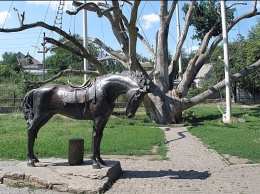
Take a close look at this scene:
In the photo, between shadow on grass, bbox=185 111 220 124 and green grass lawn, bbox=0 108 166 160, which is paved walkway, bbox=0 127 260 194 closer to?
green grass lawn, bbox=0 108 166 160

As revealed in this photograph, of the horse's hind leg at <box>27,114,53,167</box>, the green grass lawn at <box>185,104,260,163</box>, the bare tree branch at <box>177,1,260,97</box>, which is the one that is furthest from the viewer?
the bare tree branch at <box>177,1,260,97</box>

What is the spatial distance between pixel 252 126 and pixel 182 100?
3853 millimetres

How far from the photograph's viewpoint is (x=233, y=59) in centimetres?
3666

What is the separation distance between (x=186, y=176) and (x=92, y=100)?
2629 mm

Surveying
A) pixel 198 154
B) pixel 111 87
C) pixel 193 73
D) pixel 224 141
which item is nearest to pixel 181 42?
pixel 193 73

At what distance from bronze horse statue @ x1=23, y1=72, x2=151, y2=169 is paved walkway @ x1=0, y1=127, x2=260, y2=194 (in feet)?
3.12

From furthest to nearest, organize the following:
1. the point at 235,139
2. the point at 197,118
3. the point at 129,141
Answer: the point at 197,118
the point at 235,139
the point at 129,141

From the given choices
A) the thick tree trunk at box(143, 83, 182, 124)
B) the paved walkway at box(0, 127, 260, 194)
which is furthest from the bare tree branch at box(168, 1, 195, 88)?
the paved walkway at box(0, 127, 260, 194)

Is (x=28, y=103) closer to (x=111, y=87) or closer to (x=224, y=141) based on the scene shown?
(x=111, y=87)

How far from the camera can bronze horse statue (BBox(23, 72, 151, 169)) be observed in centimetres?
654

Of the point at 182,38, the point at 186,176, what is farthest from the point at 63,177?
the point at 182,38

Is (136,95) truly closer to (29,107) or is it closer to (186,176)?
(186,176)

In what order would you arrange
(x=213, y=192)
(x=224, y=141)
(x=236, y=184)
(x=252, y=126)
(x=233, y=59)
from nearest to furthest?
(x=213, y=192)
(x=236, y=184)
(x=224, y=141)
(x=252, y=126)
(x=233, y=59)

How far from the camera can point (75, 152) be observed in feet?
24.1
